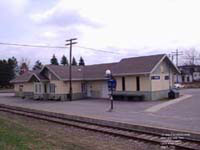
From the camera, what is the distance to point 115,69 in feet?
114

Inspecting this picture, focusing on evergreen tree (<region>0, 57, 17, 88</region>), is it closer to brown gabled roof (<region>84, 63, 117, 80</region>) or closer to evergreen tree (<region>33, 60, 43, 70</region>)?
evergreen tree (<region>33, 60, 43, 70</region>)

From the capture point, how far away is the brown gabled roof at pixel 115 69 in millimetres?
31234

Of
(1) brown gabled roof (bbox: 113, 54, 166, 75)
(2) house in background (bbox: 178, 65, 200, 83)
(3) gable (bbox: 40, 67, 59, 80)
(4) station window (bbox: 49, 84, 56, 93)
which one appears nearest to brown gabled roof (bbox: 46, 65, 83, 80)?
(3) gable (bbox: 40, 67, 59, 80)

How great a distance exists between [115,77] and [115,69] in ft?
5.20

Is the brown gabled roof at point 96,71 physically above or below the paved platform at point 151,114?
above

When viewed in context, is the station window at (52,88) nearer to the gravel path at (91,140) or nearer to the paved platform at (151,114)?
the paved platform at (151,114)

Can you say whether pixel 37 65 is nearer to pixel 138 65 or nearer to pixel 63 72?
pixel 63 72

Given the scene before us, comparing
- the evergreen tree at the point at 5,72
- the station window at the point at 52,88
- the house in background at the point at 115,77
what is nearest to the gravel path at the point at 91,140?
the house in background at the point at 115,77

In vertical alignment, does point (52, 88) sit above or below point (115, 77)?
below

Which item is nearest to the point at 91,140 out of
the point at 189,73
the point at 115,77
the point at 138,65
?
the point at 138,65

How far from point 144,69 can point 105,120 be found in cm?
1570

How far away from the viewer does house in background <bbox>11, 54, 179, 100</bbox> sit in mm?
30578

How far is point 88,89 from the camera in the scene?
125 ft

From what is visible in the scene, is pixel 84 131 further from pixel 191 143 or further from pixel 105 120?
pixel 191 143
